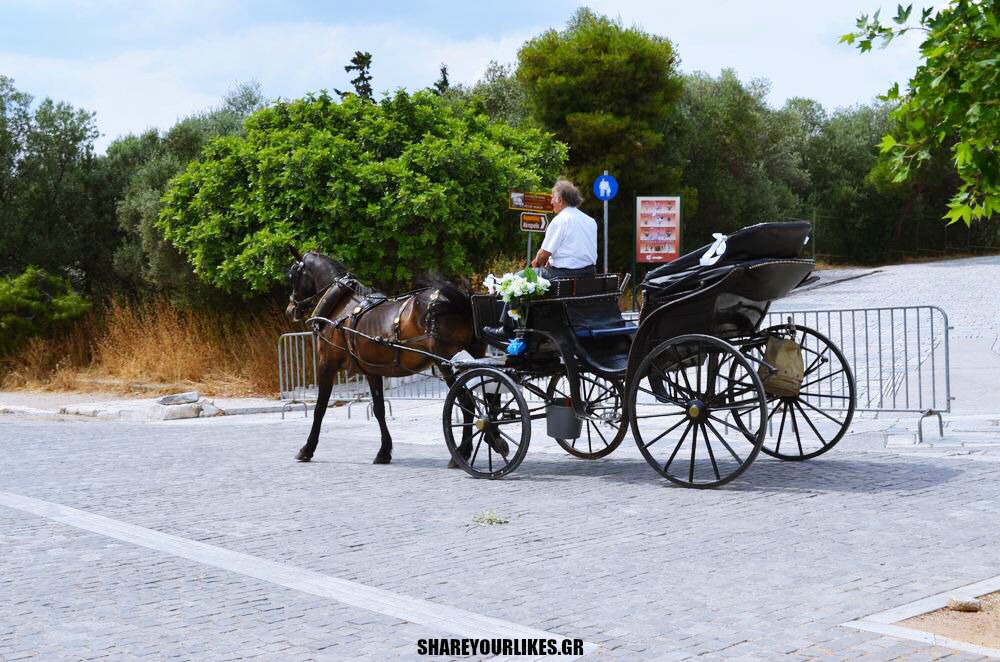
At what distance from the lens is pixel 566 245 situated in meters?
9.27

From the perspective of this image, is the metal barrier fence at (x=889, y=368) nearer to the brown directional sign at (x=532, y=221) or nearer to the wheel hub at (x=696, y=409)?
the wheel hub at (x=696, y=409)

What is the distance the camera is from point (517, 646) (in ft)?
15.2

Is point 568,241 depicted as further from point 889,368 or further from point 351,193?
point 351,193

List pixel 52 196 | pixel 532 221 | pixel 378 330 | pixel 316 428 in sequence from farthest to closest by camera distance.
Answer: pixel 52 196
pixel 532 221
pixel 316 428
pixel 378 330

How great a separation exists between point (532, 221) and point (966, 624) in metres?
11.5

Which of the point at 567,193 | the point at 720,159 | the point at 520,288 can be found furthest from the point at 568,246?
the point at 720,159

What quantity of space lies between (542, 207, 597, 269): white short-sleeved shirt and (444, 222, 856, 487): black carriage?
0.26 metres

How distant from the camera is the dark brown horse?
10.3 m

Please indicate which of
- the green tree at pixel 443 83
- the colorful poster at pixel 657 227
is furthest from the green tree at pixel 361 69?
the colorful poster at pixel 657 227

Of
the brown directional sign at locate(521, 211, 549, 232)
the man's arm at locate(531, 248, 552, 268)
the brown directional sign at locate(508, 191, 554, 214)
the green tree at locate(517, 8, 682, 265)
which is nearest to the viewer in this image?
the man's arm at locate(531, 248, 552, 268)

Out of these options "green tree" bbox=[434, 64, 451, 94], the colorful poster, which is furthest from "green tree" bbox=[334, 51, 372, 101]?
the colorful poster

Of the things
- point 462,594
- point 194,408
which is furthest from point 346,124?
point 462,594

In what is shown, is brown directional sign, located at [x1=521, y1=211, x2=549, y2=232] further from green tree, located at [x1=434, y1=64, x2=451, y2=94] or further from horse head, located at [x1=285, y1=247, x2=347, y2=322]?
green tree, located at [x1=434, y1=64, x2=451, y2=94]

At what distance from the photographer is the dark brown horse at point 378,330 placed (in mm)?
10266
